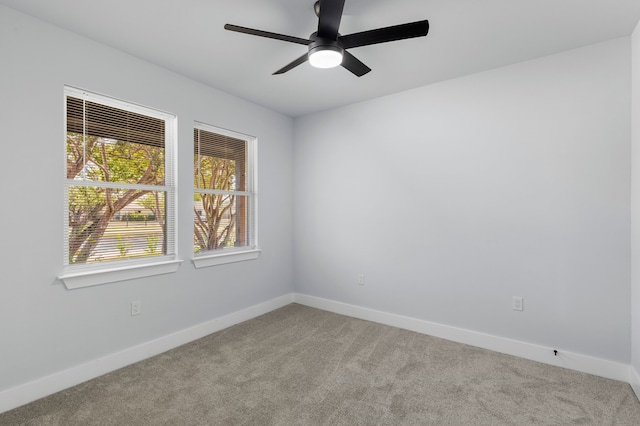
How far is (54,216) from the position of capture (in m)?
2.16

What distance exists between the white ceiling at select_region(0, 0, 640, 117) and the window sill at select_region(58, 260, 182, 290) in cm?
179

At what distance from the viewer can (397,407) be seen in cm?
197

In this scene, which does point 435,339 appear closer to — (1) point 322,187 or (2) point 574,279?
(2) point 574,279

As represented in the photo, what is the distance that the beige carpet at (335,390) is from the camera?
1869 mm

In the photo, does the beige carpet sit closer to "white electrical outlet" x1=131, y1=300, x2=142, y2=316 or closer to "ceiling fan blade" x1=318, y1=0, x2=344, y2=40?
"white electrical outlet" x1=131, y1=300, x2=142, y2=316

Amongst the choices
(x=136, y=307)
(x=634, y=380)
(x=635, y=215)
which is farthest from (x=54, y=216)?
(x=634, y=380)

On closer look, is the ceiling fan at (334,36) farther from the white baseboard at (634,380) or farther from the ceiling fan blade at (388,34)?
the white baseboard at (634,380)

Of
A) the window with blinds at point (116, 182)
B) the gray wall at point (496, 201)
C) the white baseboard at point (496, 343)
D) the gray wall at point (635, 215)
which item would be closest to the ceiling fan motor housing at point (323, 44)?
the gray wall at point (496, 201)

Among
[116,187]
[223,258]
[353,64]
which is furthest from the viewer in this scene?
[223,258]

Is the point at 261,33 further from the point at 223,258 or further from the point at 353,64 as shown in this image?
the point at 223,258

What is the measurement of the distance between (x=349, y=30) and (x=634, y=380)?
3.23 meters

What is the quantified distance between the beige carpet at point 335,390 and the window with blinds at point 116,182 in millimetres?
992

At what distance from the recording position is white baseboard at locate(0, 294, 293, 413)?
1970 millimetres

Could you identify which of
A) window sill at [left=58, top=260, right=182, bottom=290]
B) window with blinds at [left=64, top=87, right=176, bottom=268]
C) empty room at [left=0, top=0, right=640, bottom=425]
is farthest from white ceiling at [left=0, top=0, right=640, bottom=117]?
window sill at [left=58, top=260, right=182, bottom=290]
